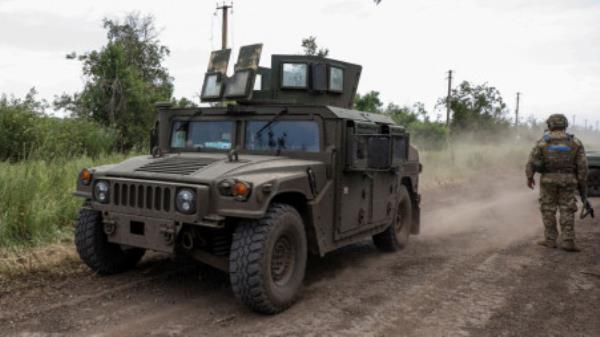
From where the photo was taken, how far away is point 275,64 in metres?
5.77

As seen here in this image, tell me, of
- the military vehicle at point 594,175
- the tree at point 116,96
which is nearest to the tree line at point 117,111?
the tree at point 116,96

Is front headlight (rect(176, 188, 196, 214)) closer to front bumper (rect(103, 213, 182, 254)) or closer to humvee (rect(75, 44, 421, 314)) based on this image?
humvee (rect(75, 44, 421, 314))

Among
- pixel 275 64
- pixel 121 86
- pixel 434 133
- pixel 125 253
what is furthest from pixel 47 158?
pixel 434 133

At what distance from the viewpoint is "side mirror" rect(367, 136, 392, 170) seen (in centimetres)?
495

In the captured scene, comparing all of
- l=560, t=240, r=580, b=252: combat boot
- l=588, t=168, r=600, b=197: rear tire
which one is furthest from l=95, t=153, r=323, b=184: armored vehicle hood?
l=588, t=168, r=600, b=197: rear tire

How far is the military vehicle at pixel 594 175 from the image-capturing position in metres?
11.8

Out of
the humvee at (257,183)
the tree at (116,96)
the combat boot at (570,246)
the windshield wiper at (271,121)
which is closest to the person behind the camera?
the humvee at (257,183)

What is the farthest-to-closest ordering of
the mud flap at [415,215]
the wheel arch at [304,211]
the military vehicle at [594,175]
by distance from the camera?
the military vehicle at [594,175] < the mud flap at [415,215] < the wheel arch at [304,211]

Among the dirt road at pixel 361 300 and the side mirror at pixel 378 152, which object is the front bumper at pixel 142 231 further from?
the side mirror at pixel 378 152

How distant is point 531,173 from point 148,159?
492cm

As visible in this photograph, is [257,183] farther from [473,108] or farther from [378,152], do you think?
[473,108]

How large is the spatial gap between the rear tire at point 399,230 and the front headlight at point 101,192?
335 cm

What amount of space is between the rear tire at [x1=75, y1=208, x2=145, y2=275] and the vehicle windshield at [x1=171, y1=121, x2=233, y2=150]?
122 cm

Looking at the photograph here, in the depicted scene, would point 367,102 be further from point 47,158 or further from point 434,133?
point 47,158
